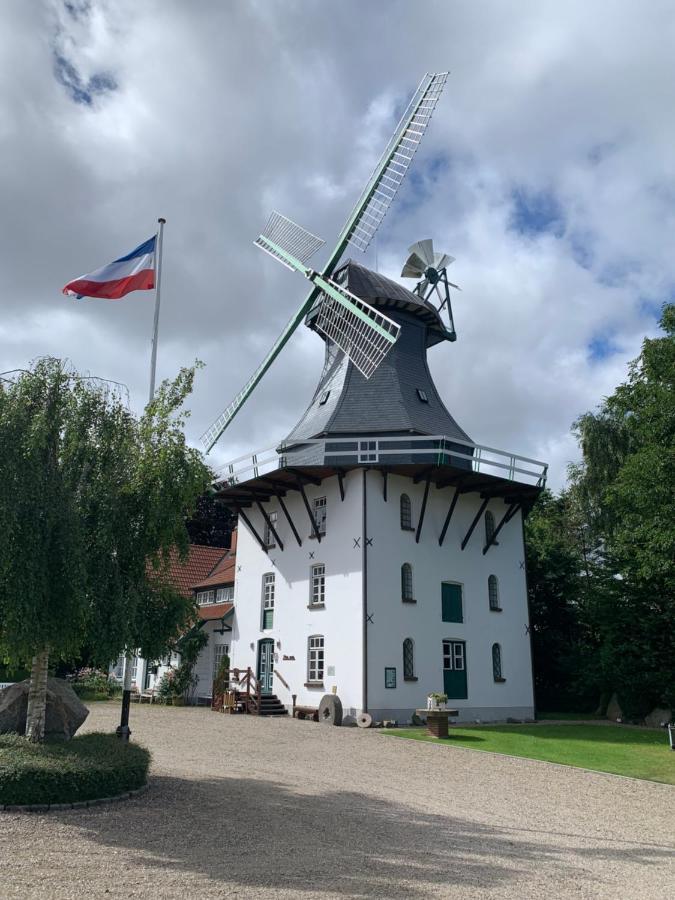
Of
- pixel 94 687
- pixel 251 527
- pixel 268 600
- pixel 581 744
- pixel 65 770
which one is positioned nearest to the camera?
pixel 65 770

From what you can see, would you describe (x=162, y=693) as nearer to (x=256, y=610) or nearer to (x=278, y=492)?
(x=256, y=610)

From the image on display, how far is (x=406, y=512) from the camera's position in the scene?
23891 millimetres

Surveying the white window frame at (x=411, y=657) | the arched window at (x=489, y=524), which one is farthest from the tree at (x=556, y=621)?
the white window frame at (x=411, y=657)

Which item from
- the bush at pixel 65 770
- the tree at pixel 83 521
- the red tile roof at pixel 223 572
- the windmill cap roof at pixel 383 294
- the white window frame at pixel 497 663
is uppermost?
the windmill cap roof at pixel 383 294

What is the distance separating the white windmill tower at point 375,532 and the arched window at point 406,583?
4 centimetres

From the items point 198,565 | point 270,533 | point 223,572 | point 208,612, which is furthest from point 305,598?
point 198,565

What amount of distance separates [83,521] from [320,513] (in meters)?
15.0

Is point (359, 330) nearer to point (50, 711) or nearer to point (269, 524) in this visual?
point (269, 524)

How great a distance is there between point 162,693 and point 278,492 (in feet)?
31.6

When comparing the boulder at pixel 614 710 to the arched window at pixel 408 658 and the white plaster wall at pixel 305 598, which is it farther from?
the white plaster wall at pixel 305 598

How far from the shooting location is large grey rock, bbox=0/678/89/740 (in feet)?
34.2

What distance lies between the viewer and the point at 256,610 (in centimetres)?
2680

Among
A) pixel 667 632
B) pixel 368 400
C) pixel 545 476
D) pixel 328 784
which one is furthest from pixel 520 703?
pixel 328 784

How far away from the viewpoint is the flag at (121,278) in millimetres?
14234
